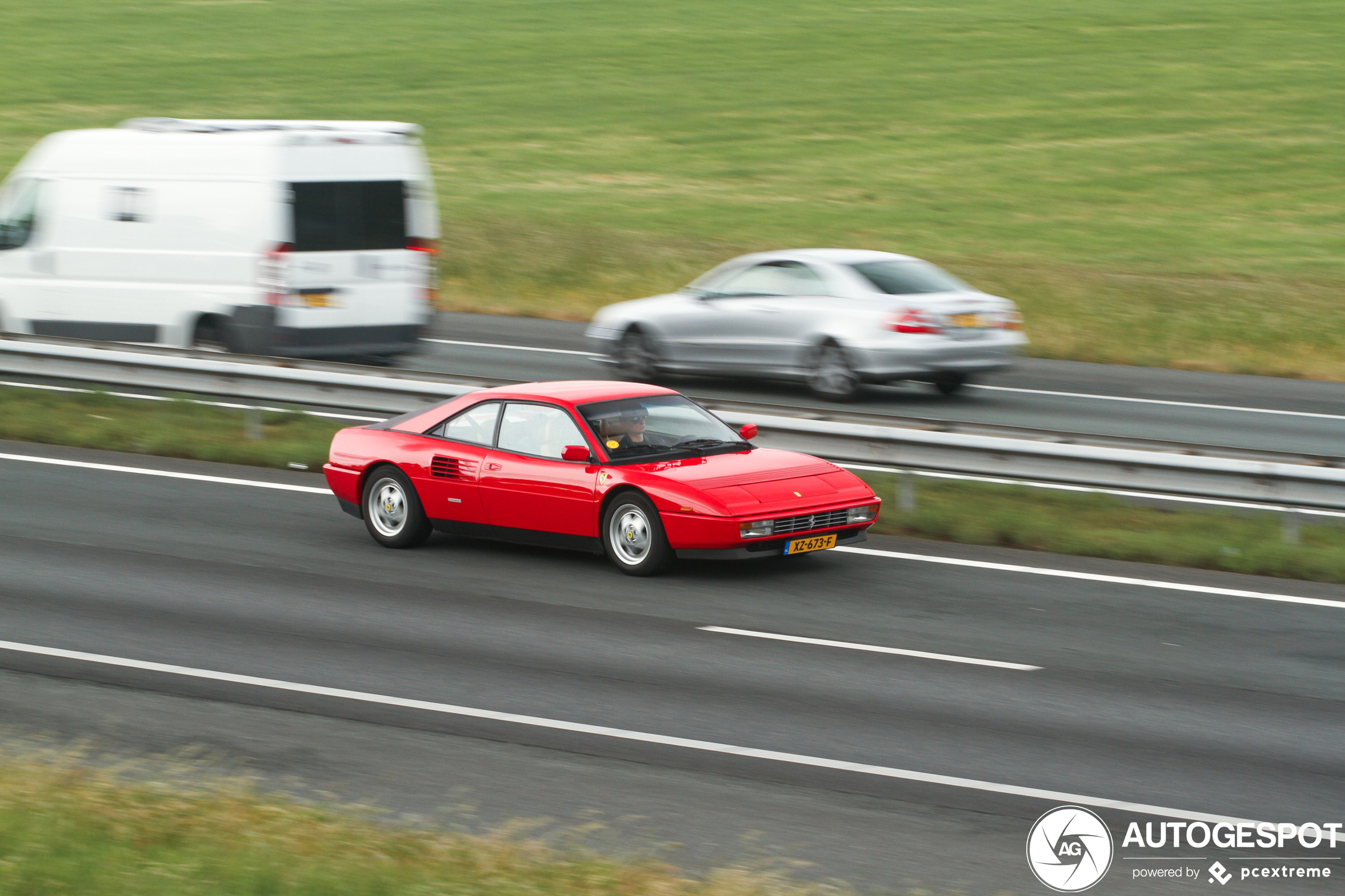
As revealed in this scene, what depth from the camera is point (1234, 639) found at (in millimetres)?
10094

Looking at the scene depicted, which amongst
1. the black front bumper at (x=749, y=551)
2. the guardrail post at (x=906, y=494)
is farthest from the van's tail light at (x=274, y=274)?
the black front bumper at (x=749, y=551)

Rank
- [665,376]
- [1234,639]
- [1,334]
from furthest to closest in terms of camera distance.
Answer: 1. [665,376]
2. [1,334]
3. [1234,639]

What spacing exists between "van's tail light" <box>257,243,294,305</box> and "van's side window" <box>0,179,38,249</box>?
3.11 m

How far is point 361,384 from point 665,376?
5910 mm

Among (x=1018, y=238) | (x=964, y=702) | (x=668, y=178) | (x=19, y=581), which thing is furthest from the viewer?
(x=668, y=178)

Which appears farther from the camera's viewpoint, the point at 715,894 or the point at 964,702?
the point at 964,702

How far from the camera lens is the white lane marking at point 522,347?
2347cm

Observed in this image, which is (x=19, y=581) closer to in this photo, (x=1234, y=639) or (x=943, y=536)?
(x=943, y=536)

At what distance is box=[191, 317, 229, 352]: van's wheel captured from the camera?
59.7 feet

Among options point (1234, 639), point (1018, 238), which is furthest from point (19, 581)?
point (1018, 238)

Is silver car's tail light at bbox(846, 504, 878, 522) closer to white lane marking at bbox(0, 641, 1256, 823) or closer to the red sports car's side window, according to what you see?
the red sports car's side window

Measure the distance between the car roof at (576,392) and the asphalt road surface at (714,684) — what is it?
3.74 feet

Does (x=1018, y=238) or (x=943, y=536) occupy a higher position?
(x=1018, y=238)

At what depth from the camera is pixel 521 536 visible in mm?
11945
